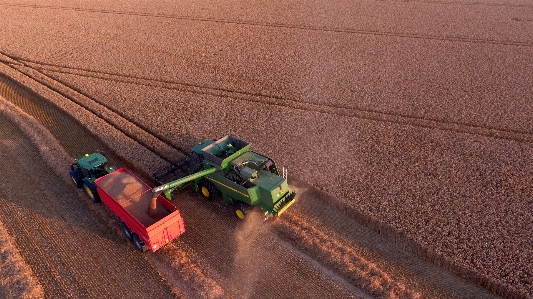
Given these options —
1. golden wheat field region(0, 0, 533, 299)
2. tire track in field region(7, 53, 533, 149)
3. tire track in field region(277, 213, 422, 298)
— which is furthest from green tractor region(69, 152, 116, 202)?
tire track in field region(277, 213, 422, 298)

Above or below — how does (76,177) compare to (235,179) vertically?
below

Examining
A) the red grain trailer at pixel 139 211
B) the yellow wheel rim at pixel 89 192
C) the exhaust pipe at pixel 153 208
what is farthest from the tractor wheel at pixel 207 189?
the yellow wheel rim at pixel 89 192

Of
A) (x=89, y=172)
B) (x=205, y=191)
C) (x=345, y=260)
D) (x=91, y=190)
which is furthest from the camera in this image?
(x=205, y=191)

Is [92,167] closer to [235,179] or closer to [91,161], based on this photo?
[91,161]

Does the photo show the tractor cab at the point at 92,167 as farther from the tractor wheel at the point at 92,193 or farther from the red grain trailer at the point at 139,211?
the red grain trailer at the point at 139,211

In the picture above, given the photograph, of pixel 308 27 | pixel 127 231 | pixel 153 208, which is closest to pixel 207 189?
pixel 153 208

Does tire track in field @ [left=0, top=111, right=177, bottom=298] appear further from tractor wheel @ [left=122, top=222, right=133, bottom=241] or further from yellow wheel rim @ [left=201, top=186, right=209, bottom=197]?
yellow wheel rim @ [left=201, top=186, right=209, bottom=197]
